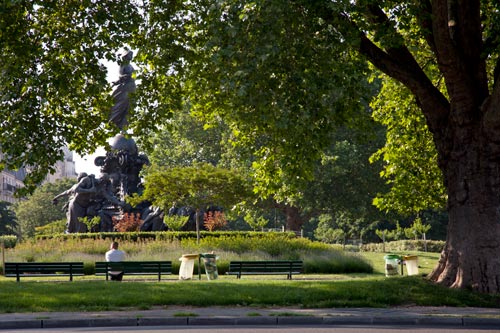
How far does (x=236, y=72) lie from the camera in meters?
15.0

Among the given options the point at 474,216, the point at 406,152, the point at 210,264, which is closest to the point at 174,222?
the point at 210,264

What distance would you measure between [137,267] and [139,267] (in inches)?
3.0

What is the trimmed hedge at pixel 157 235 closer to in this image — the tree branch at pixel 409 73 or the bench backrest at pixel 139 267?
the bench backrest at pixel 139 267

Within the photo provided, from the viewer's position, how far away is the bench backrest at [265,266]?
83.4 ft

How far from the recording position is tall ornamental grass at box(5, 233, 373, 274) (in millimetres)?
30125

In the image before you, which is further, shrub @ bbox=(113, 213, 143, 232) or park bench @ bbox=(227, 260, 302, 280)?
shrub @ bbox=(113, 213, 143, 232)

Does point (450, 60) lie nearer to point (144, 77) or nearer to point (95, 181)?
point (144, 77)

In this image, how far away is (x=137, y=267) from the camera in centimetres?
2450

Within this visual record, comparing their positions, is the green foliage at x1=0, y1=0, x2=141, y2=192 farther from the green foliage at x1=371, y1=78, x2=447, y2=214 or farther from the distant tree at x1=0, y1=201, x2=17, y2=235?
the distant tree at x1=0, y1=201, x2=17, y2=235

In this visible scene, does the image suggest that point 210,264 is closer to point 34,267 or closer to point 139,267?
point 139,267

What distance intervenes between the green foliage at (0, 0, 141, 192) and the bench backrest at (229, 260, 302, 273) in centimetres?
840

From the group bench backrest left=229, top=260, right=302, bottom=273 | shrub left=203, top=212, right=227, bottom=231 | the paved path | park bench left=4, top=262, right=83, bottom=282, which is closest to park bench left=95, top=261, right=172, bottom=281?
park bench left=4, top=262, right=83, bottom=282

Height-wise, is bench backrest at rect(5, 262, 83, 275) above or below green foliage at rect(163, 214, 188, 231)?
below

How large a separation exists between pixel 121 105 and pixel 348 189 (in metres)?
19.0
